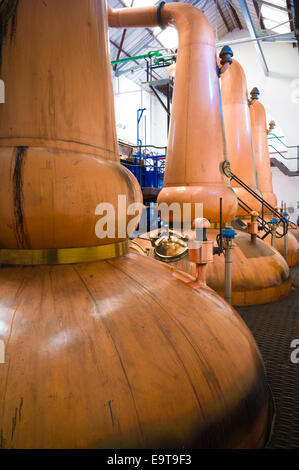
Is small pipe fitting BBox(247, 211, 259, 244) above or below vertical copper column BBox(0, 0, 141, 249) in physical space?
below

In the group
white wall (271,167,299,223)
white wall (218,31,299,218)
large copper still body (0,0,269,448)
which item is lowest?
white wall (271,167,299,223)

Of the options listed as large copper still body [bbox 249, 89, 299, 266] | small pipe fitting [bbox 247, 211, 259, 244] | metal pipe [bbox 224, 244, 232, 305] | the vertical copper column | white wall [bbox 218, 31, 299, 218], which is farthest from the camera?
white wall [bbox 218, 31, 299, 218]

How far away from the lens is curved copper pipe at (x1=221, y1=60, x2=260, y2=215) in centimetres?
527

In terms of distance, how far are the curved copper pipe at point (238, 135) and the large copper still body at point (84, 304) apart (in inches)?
163

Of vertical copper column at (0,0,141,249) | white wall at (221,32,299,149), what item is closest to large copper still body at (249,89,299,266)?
vertical copper column at (0,0,141,249)

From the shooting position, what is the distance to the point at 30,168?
3.67 ft

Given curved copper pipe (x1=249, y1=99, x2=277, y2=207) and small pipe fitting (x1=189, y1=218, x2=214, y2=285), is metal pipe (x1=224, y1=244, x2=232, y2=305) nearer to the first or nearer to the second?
small pipe fitting (x1=189, y1=218, x2=214, y2=285)

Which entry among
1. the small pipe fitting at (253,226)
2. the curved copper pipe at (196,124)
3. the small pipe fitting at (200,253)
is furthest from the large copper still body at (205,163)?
the small pipe fitting at (200,253)

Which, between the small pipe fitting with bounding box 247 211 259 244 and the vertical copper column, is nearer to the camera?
the vertical copper column

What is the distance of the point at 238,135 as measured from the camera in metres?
5.27

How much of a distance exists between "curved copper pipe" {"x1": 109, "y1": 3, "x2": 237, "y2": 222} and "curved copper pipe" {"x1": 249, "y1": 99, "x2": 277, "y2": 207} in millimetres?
→ 3880

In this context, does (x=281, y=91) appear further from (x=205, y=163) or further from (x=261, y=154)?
(x=205, y=163)

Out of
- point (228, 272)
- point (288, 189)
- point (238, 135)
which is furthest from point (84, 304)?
point (288, 189)

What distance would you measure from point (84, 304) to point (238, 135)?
192 inches
